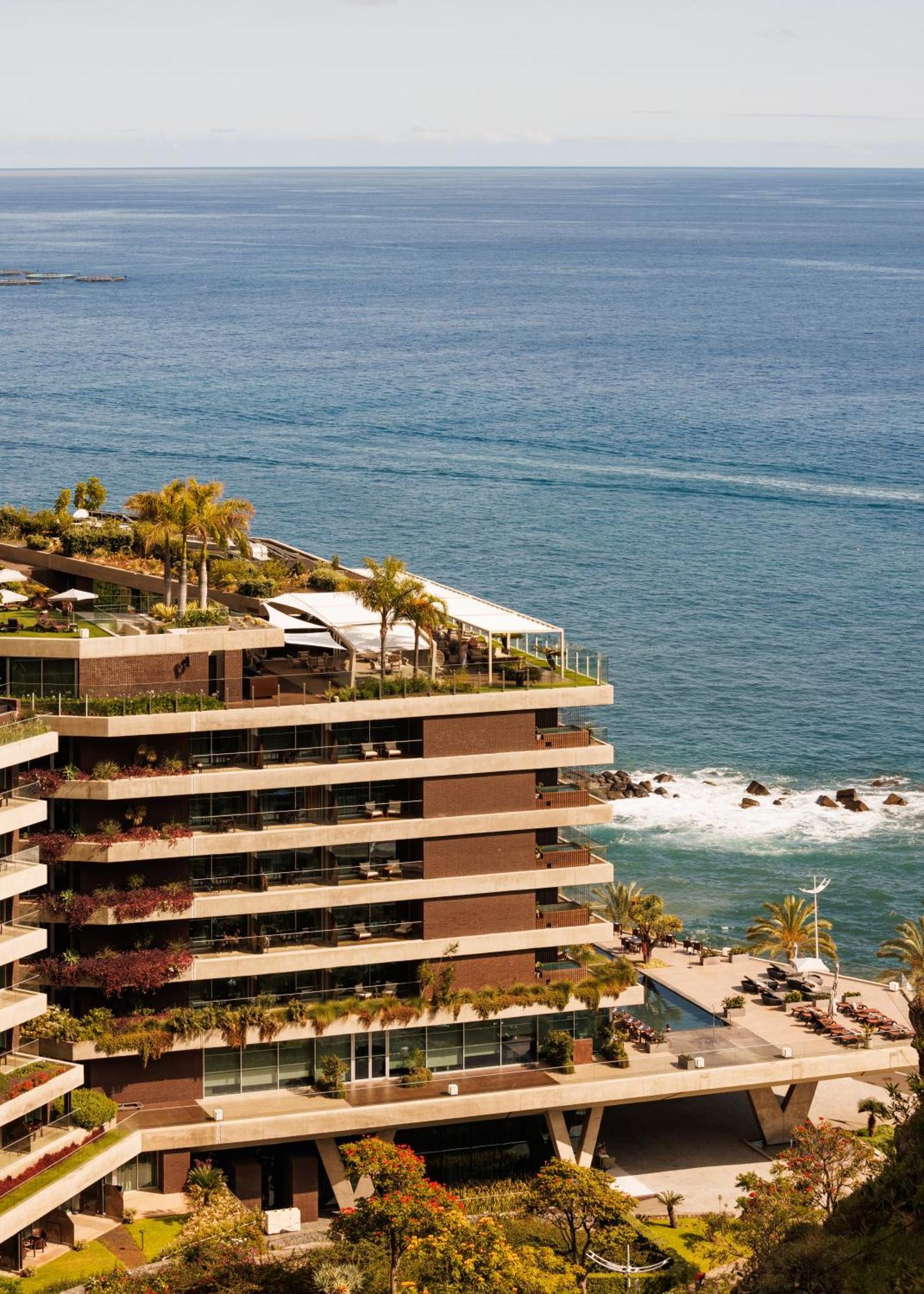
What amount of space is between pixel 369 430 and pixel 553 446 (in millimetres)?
20289

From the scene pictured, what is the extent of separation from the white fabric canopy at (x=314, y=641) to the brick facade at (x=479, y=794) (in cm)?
540

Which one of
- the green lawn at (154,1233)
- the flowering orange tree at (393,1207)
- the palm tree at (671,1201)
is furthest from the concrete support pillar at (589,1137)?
the green lawn at (154,1233)

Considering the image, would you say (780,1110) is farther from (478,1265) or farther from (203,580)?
(203,580)

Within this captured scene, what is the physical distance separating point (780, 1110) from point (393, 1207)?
64.1ft

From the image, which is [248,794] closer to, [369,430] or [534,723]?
[534,723]

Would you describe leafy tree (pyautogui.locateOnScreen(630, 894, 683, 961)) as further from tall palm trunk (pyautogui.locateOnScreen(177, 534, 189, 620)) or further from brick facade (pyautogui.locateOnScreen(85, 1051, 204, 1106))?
tall palm trunk (pyautogui.locateOnScreen(177, 534, 189, 620))

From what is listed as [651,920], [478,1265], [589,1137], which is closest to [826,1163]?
[589,1137]

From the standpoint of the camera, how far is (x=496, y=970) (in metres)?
59.1

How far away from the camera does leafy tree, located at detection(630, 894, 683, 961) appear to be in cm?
7106

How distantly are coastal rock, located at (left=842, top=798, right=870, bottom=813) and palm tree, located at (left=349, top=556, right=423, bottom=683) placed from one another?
52.2 metres

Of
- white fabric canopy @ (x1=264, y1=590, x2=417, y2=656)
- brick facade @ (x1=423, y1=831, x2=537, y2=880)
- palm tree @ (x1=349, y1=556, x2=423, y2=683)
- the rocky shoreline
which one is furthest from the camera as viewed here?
the rocky shoreline

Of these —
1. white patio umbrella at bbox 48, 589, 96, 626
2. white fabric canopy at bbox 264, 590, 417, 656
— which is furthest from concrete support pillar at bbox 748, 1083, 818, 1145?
white patio umbrella at bbox 48, 589, 96, 626

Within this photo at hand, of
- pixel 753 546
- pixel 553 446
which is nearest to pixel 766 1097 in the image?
pixel 753 546

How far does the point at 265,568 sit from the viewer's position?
66562mm
